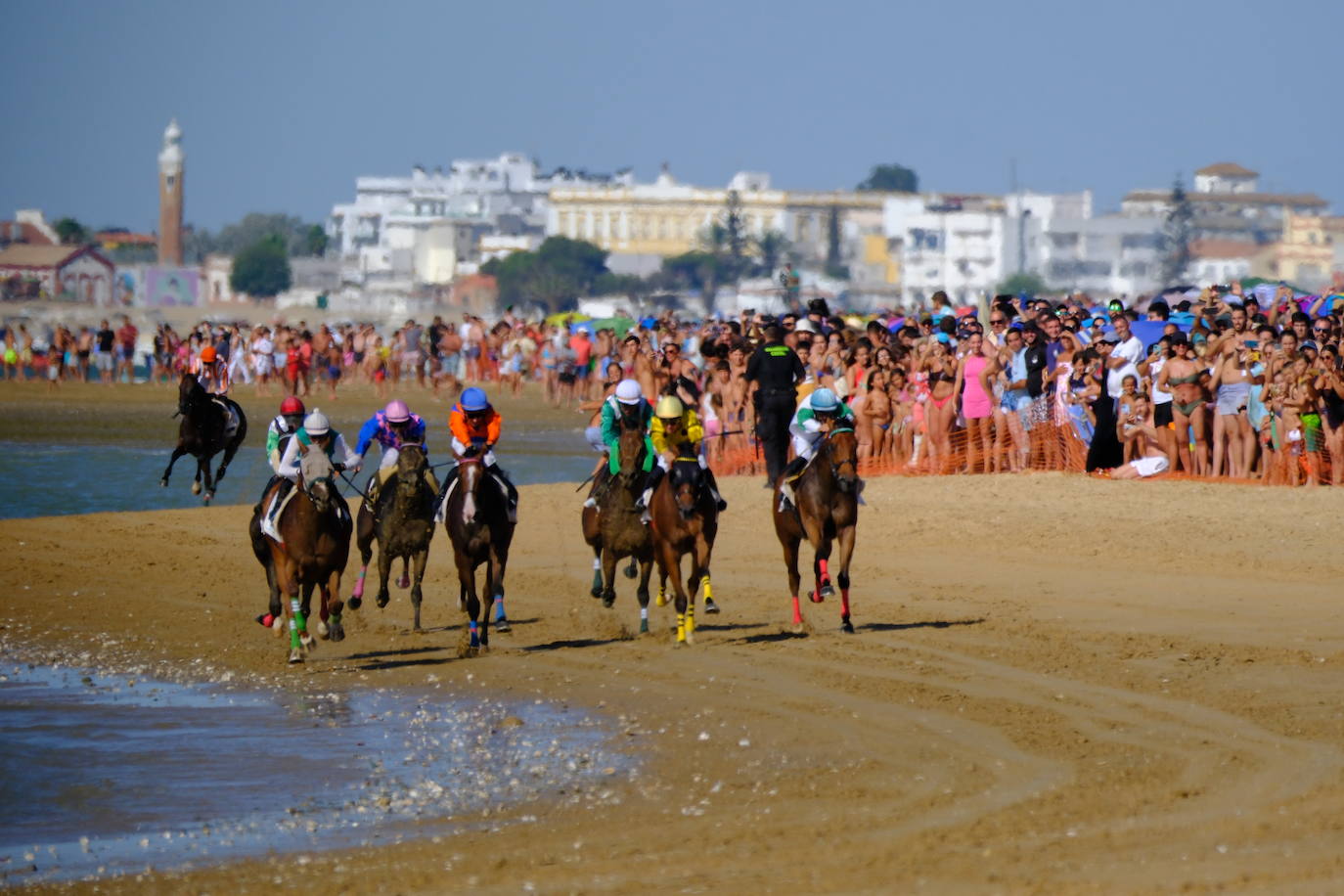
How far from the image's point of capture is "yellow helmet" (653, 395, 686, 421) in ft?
50.9

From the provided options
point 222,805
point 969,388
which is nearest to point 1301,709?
point 222,805

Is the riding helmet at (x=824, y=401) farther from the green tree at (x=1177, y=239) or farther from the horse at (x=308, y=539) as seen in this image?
the green tree at (x=1177, y=239)

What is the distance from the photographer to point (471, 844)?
10.1 meters

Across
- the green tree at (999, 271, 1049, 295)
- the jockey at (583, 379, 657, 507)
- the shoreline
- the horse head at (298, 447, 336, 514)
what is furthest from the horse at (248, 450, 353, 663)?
the green tree at (999, 271, 1049, 295)

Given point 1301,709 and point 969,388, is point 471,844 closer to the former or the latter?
point 1301,709

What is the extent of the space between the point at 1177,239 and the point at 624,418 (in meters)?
174

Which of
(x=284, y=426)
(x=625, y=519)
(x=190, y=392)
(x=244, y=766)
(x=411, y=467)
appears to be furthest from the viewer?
(x=190, y=392)

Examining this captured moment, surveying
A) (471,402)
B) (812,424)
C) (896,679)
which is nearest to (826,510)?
(812,424)

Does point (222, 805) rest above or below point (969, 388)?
below

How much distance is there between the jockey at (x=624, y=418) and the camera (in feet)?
52.3

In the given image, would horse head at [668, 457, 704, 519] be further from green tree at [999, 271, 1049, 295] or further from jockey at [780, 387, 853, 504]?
green tree at [999, 271, 1049, 295]

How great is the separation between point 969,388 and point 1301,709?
11993 millimetres

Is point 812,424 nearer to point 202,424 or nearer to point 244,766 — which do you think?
point 244,766

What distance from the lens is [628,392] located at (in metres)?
15.9
